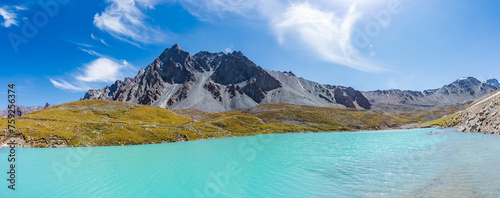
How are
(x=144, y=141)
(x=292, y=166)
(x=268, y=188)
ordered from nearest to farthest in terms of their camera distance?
(x=268, y=188) → (x=292, y=166) → (x=144, y=141)

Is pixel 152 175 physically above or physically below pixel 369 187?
above

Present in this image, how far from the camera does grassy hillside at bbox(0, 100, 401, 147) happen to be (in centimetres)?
7006

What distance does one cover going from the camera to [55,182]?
24.1m

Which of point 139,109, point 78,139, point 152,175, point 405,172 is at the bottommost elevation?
point 405,172

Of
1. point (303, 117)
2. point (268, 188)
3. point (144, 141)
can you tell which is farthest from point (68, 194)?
point (303, 117)

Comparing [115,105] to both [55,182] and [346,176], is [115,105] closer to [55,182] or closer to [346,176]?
[55,182]

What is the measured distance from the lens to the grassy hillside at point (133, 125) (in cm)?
7006

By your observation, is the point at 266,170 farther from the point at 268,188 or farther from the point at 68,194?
the point at 68,194

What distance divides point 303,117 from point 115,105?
14518 cm

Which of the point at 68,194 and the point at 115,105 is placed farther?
the point at 115,105

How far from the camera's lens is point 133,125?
89938 mm

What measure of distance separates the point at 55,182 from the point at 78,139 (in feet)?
189

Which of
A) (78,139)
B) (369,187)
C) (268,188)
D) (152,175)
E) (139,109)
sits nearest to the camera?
(369,187)

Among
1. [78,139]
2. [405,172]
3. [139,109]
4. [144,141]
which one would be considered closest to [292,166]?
[405,172]
